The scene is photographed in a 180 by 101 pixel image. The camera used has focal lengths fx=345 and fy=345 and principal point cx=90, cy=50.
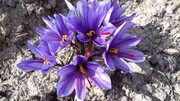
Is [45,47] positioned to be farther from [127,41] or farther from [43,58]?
[127,41]

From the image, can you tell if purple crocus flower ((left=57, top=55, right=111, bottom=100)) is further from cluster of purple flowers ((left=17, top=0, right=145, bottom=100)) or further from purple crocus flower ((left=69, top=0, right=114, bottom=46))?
purple crocus flower ((left=69, top=0, right=114, bottom=46))

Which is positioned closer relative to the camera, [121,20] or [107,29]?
[107,29]

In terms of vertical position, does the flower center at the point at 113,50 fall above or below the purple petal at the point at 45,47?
below

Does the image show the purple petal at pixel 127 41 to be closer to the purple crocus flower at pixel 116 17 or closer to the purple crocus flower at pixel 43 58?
the purple crocus flower at pixel 116 17

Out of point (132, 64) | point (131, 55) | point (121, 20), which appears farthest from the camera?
point (132, 64)

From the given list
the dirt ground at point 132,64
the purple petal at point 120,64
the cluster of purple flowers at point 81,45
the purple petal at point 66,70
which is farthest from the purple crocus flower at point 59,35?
the dirt ground at point 132,64

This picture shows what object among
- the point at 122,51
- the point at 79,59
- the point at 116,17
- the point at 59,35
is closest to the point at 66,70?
the point at 79,59
